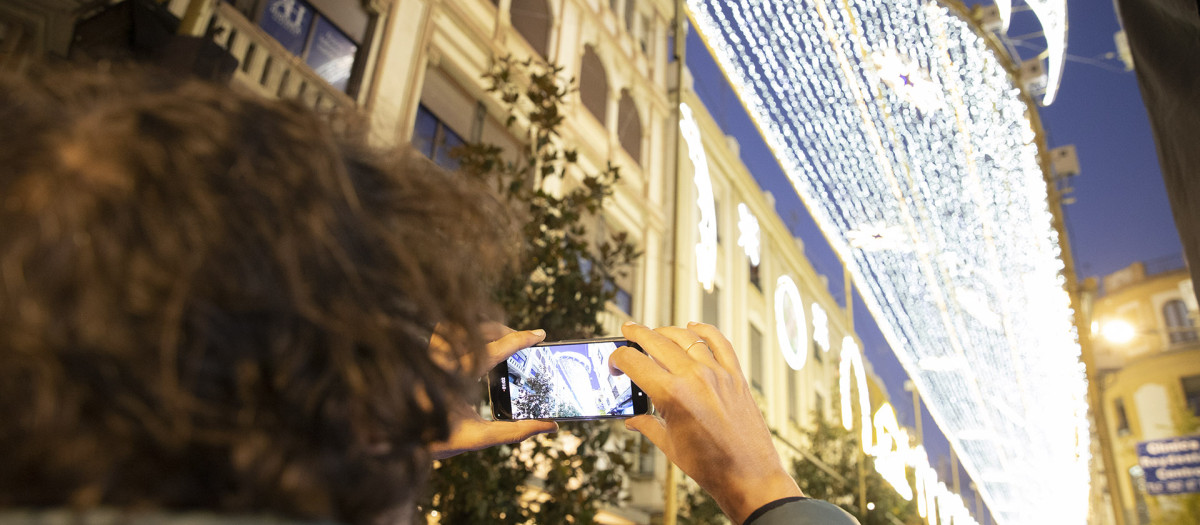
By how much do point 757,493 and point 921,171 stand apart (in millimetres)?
7935

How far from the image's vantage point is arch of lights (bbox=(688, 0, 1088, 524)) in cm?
545

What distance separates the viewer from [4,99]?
2.17ft

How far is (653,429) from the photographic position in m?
1.30

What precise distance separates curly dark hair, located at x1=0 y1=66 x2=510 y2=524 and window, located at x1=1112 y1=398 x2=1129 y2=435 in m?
37.5

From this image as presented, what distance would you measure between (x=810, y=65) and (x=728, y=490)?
5740mm

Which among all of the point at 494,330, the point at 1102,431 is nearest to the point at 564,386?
the point at 494,330

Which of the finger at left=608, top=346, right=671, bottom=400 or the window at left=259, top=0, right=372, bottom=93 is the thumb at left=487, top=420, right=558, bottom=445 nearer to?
the finger at left=608, top=346, right=671, bottom=400

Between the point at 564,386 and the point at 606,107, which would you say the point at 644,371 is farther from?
the point at 606,107

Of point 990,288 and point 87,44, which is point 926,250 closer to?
point 990,288

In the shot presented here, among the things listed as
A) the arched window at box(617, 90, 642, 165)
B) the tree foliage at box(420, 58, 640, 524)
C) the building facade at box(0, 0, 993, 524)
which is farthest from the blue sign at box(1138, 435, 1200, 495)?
the tree foliage at box(420, 58, 640, 524)

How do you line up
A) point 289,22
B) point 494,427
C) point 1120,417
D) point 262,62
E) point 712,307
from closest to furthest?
point 494,427 < point 262,62 < point 289,22 < point 712,307 < point 1120,417

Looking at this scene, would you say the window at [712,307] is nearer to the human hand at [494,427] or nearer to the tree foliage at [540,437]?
the tree foliage at [540,437]

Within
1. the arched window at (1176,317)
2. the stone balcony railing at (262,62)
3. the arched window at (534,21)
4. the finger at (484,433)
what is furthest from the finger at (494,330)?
the arched window at (1176,317)

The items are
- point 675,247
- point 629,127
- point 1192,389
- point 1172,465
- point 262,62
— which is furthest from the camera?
point 1192,389
